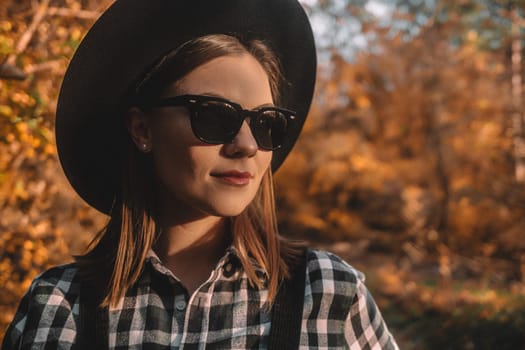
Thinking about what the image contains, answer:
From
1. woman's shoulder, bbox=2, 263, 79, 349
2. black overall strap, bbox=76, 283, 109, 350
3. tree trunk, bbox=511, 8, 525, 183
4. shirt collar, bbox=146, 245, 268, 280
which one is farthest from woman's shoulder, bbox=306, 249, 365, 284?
tree trunk, bbox=511, 8, 525, 183

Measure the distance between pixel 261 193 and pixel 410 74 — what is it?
12.6 m

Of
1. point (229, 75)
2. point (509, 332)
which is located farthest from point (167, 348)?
point (509, 332)

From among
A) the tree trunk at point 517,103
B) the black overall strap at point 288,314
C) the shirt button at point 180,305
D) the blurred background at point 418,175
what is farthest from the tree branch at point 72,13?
the tree trunk at point 517,103

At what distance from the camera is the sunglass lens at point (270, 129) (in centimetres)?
141

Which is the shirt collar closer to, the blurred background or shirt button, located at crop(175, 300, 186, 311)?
shirt button, located at crop(175, 300, 186, 311)

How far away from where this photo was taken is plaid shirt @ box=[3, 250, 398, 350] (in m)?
1.41

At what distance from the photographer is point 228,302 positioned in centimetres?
→ 146

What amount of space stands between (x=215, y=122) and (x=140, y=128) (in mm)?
317

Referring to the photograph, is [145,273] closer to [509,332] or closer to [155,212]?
[155,212]

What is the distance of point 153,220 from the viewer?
5.30 feet

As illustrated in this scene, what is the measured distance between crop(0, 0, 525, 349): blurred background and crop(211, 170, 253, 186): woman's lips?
234cm

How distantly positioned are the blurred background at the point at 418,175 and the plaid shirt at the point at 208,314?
1994 millimetres

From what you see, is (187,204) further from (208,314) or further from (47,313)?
(47,313)

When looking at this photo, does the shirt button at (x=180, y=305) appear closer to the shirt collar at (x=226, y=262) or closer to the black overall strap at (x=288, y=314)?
the shirt collar at (x=226, y=262)
